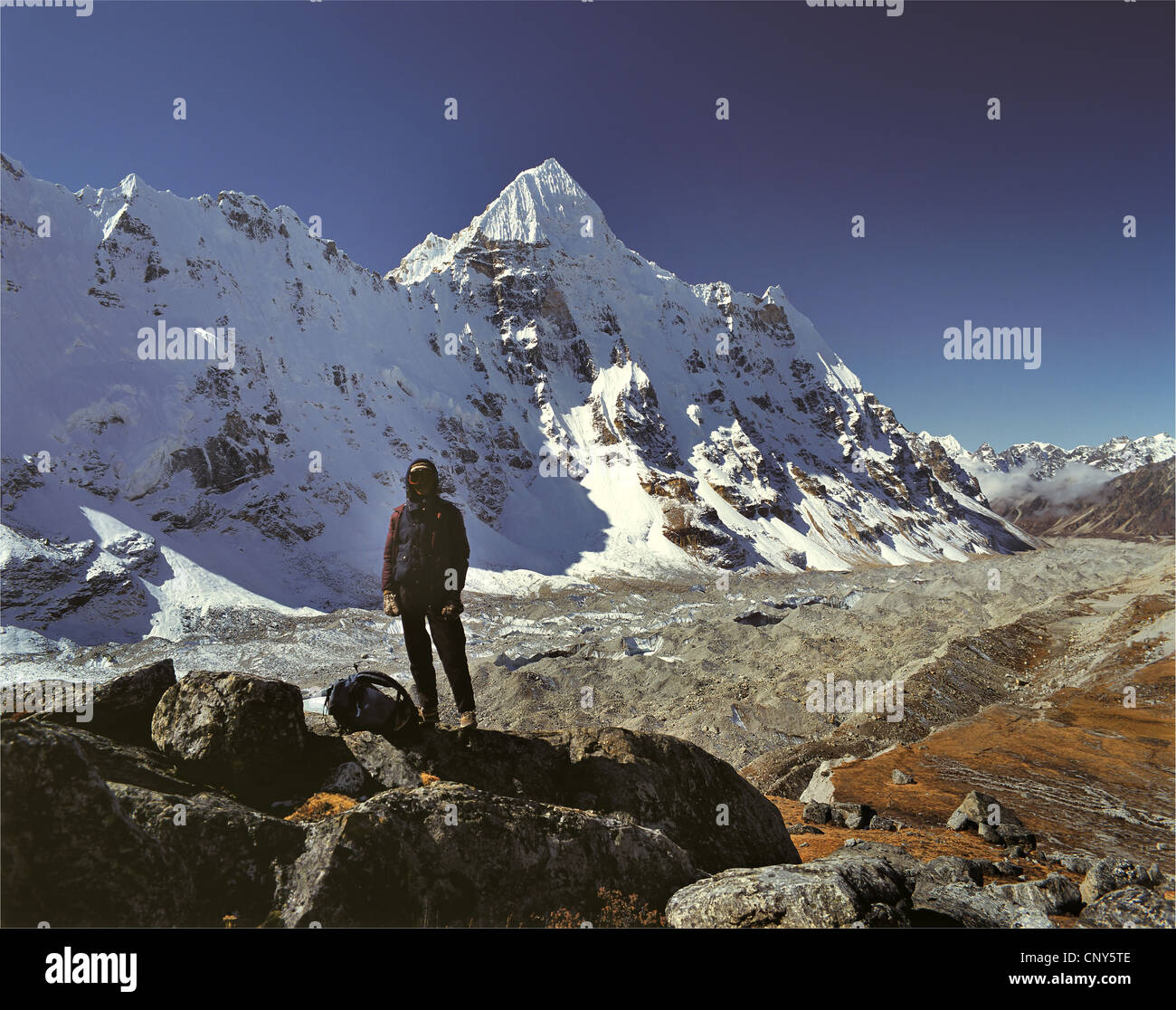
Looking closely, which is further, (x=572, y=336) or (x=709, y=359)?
(x=709, y=359)

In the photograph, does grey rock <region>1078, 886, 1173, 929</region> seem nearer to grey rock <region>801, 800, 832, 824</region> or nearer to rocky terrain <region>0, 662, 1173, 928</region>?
rocky terrain <region>0, 662, 1173, 928</region>

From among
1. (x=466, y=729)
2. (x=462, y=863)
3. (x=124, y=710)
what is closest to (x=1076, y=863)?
(x=466, y=729)

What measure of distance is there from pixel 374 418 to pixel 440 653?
9180cm

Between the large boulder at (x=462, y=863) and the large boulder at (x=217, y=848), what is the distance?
234 millimetres

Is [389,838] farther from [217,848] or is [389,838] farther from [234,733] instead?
[234,733]

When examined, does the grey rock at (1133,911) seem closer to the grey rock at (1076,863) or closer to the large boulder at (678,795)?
the large boulder at (678,795)

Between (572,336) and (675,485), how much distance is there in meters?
49.8

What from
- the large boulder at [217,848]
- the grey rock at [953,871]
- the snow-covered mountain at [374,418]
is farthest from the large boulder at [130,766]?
the snow-covered mountain at [374,418]

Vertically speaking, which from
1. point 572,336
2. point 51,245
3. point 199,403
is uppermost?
point 572,336
